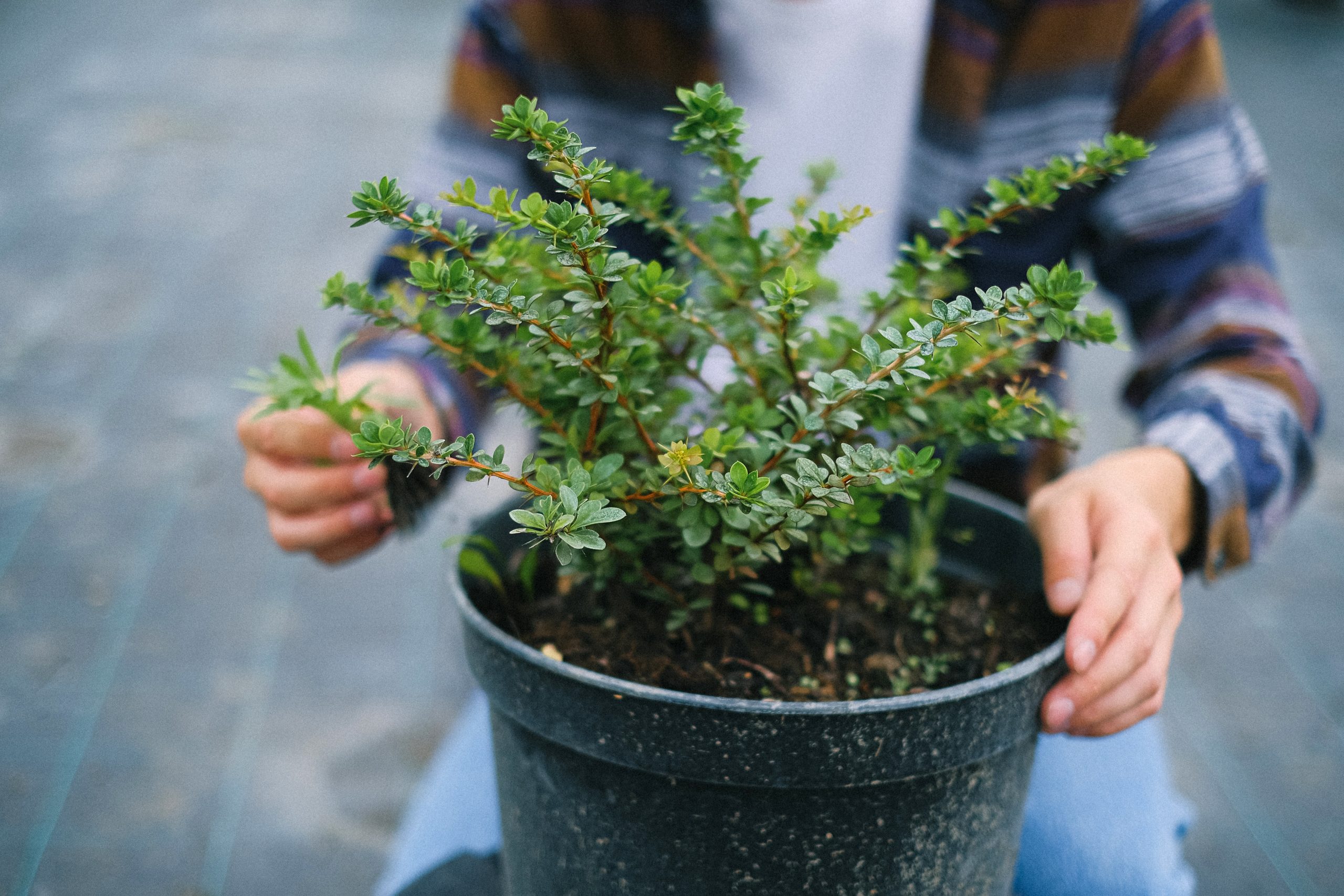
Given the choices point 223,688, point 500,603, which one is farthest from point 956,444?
point 223,688

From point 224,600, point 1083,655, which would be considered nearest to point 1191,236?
point 1083,655

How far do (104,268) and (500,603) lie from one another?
3.22 meters

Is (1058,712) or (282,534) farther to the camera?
(282,534)

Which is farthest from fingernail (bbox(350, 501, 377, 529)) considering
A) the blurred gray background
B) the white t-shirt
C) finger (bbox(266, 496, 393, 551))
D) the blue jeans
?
the white t-shirt

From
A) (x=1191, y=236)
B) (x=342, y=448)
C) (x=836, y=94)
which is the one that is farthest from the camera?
(x=836, y=94)

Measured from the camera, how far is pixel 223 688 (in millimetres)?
2025

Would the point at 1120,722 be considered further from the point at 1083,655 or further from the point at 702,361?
the point at 702,361

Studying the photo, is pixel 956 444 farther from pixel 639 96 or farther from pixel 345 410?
pixel 639 96

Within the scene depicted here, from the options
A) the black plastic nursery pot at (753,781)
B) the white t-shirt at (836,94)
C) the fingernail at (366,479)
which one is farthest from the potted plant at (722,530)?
the white t-shirt at (836,94)

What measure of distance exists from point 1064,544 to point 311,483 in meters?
0.61

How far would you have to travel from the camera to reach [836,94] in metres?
1.36

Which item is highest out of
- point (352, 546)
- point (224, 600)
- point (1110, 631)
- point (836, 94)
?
point (836, 94)

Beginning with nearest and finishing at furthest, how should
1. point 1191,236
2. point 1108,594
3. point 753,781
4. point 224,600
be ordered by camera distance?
1. point 753,781
2. point 1108,594
3. point 1191,236
4. point 224,600

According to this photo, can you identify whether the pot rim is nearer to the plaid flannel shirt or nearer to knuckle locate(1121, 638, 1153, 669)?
knuckle locate(1121, 638, 1153, 669)
